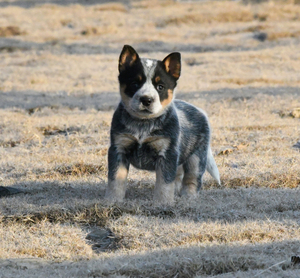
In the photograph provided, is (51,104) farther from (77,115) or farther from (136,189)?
(136,189)

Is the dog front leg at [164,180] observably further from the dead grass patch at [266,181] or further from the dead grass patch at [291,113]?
the dead grass patch at [291,113]

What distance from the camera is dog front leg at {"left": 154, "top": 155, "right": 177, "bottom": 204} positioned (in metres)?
6.33

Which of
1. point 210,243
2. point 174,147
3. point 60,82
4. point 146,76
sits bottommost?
point 60,82

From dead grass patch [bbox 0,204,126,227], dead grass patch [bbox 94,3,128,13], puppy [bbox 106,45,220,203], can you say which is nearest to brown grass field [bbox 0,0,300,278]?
dead grass patch [bbox 0,204,126,227]

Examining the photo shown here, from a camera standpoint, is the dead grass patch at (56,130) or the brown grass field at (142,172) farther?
the dead grass patch at (56,130)

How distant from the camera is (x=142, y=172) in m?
8.28

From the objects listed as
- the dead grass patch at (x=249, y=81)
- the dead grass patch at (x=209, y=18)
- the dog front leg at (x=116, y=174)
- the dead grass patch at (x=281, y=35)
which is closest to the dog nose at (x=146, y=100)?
the dog front leg at (x=116, y=174)

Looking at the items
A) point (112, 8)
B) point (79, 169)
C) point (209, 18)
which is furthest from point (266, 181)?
point (112, 8)

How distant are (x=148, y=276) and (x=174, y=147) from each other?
222 cm

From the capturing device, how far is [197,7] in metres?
34.7

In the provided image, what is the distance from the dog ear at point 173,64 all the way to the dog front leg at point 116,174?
3.57 ft

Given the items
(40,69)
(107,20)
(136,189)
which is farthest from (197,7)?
(136,189)

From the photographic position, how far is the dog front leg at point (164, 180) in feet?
20.8

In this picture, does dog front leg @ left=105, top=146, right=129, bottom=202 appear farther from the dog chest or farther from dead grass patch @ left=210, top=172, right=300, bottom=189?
dead grass patch @ left=210, top=172, right=300, bottom=189
